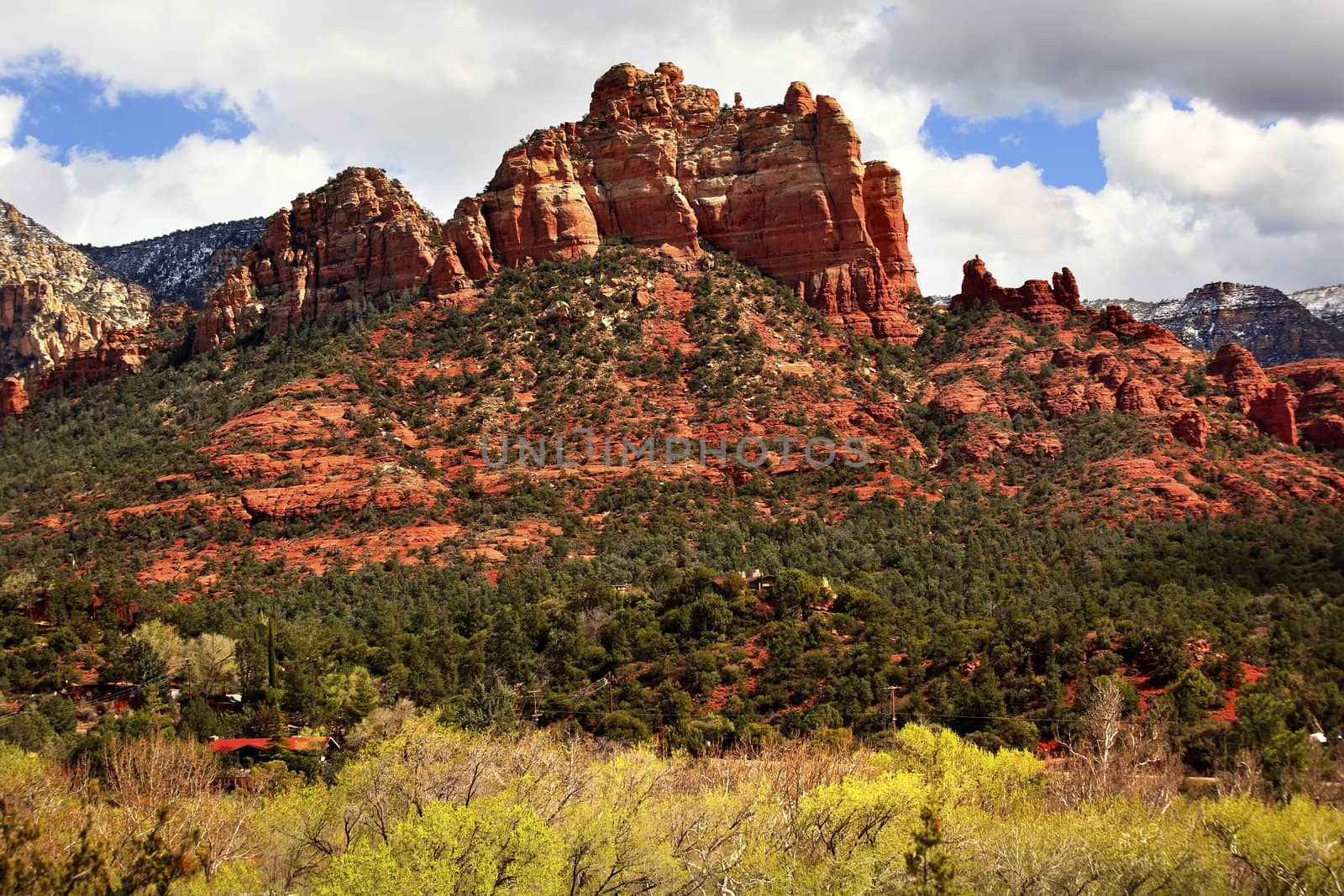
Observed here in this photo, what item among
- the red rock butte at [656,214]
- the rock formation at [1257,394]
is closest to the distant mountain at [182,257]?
the red rock butte at [656,214]

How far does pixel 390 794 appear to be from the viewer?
30.1 m

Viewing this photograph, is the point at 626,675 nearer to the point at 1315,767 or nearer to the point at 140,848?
the point at 1315,767

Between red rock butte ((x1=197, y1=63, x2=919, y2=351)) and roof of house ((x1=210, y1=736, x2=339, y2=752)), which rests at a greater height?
red rock butte ((x1=197, y1=63, x2=919, y2=351))

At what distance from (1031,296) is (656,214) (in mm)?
31624

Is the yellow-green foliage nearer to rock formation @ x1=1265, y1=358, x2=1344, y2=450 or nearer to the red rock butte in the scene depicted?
rock formation @ x1=1265, y1=358, x2=1344, y2=450

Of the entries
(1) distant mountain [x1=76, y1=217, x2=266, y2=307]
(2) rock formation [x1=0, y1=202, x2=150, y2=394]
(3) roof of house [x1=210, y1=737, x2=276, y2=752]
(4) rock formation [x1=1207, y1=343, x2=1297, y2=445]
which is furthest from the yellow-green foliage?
(1) distant mountain [x1=76, y1=217, x2=266, y2=307]

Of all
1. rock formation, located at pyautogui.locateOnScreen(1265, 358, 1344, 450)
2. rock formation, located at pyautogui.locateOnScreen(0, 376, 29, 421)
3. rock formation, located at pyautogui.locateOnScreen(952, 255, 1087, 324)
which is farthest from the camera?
rock formation, located at pyautogui.locateOnScreen(0, 376, 29, 421)

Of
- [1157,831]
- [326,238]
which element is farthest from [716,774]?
[326,238]

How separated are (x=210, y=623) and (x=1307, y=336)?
13861 cm

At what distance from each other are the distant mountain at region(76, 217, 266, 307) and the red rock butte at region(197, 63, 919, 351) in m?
68.5

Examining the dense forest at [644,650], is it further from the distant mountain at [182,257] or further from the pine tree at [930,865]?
the distant mountain at [182,257]

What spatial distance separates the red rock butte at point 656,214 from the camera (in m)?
101

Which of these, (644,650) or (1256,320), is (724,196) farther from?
(1256,320)

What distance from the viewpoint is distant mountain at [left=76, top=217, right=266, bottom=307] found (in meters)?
171
